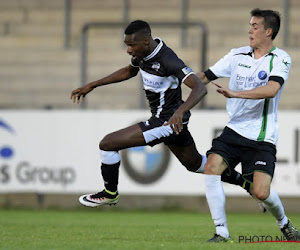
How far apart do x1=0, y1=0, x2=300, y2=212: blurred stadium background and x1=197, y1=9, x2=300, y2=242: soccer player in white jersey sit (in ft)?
20.8

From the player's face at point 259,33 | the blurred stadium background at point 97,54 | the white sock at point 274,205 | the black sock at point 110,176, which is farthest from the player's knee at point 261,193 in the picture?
the blurred stadium background at point 97,54

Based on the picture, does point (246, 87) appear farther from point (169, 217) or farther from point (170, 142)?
point (169, 217)

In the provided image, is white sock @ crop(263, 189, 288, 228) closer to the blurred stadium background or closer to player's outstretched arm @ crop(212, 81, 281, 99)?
player's outstretched arm @ crop(212, 81, 281, 99)

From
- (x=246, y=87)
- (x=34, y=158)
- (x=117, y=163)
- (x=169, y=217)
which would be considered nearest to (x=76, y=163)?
(x=34, y=158)

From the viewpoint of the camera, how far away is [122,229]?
1133 cm

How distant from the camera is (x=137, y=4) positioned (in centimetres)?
2081

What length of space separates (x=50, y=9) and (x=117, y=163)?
12344 millimetres

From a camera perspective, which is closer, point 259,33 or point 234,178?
point 259,33

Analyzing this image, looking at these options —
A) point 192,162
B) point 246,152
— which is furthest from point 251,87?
point 192,162

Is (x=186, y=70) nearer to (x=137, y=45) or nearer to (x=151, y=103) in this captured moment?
(x=137, y=45)

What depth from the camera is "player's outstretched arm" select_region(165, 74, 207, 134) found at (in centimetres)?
870

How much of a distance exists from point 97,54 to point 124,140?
32.7 feet

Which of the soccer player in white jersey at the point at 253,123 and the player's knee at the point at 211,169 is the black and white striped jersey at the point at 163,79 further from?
the player's knee at the point at 211,169

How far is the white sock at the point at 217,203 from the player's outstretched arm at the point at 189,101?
2.26ft
